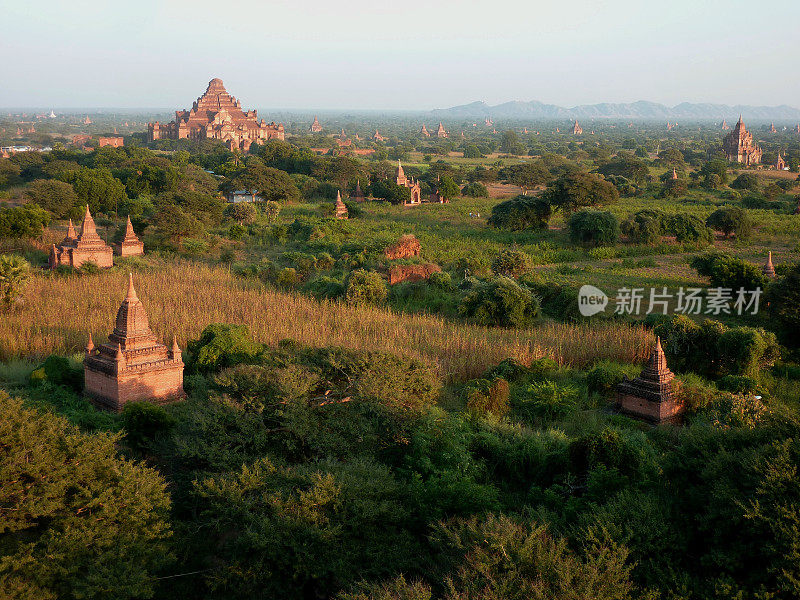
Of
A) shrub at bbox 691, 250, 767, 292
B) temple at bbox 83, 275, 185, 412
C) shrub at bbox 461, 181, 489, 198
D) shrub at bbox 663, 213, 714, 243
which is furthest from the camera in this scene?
shrub at bbox 461, 181, 489, 198

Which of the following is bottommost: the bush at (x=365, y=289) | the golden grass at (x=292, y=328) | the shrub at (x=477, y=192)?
the golden grass at (x=292, y=328)

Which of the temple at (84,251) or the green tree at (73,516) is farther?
the temple at (84,251)

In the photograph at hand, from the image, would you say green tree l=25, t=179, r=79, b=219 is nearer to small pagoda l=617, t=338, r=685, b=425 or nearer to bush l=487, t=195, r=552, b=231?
bush l=487, t=195, r=552, b=231

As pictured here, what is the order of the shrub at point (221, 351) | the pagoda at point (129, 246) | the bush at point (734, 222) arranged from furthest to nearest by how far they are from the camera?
the bush at point (734, 222) → the pagoda at point (129, 246) → the shrub at point (221, 351)

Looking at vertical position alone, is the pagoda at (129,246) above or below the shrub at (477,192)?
below

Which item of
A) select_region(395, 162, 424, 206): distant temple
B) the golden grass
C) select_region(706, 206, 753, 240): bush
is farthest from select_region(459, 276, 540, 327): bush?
select_region(395, 162, 424, 206): distant temple

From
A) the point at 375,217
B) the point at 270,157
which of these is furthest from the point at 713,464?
the point at 270,157

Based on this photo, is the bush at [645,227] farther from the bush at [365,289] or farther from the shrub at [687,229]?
the bush at [365,289]

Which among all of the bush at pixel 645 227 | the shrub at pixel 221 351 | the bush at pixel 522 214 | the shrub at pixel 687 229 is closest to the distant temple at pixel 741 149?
the bush at pixel 522 214
